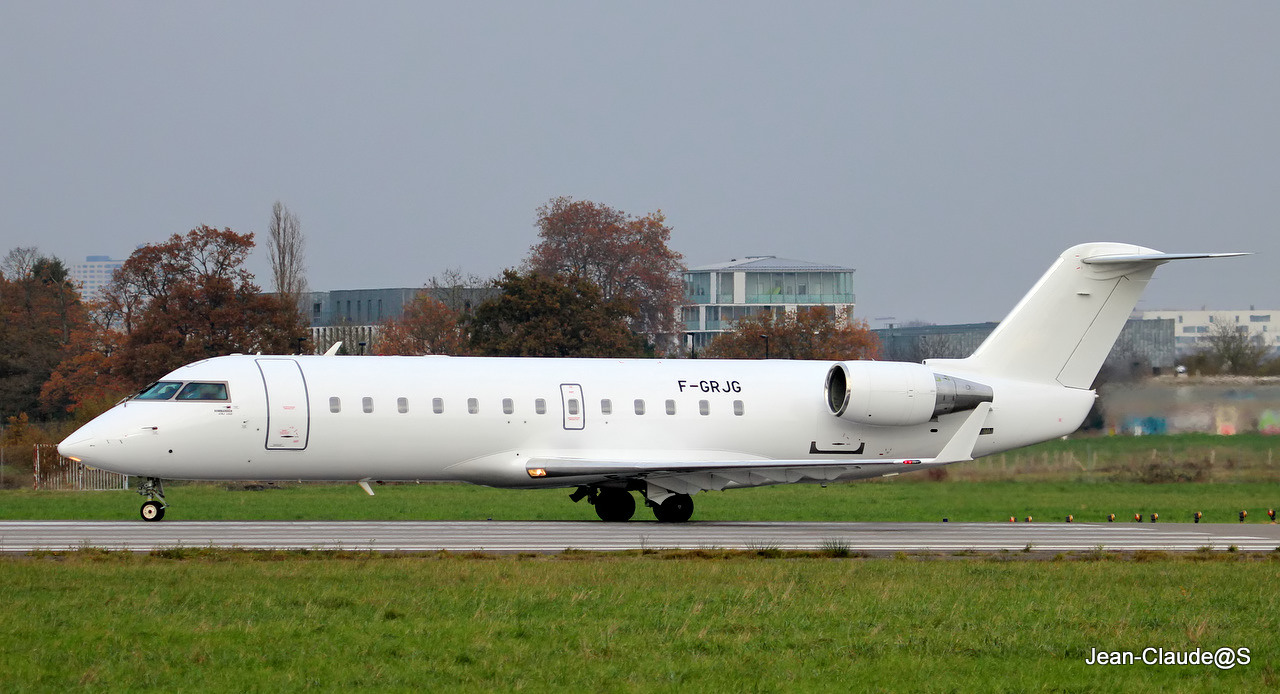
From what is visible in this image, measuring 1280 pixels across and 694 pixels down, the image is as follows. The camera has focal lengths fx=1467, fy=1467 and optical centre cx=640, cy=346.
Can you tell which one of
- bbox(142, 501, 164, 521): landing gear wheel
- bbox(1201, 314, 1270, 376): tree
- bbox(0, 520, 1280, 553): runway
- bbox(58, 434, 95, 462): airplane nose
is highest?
bbox(1201, 314, 1270, 376): tree

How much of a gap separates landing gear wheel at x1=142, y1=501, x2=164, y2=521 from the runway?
0.34 m

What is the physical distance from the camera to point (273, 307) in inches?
2303

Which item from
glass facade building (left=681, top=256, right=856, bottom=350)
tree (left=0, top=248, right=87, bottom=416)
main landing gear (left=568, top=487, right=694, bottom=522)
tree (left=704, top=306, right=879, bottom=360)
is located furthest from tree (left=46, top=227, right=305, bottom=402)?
glass facade building (left=681, top=256, right=856, bottom=350)

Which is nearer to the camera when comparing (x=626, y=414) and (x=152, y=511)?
(x=152, y=511)

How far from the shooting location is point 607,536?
23281mm

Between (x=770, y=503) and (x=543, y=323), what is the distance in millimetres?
26667

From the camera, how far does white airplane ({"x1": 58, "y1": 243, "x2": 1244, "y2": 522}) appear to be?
2497cm

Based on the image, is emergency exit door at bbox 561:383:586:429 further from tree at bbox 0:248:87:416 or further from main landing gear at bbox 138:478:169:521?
tree at bbox 0:248:87:416

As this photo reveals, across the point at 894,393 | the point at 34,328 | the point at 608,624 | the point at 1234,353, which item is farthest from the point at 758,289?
the point at 608,624

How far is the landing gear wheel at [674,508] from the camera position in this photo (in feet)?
90.2

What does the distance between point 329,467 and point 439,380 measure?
2451 millimetres

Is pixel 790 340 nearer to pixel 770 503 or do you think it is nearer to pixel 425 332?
pixel 425 332

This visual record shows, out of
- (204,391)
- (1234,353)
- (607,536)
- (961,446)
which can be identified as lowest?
(607,536)

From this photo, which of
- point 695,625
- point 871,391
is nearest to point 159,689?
point 695,625
